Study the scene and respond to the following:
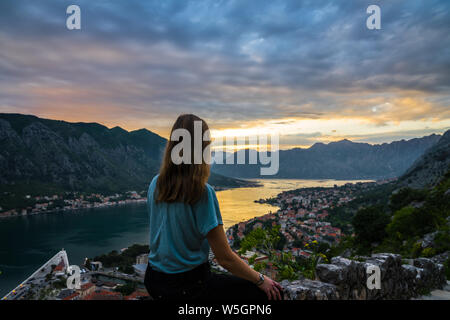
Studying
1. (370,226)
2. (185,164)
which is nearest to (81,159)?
(370,226)

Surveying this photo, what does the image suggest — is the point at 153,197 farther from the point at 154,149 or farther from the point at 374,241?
the point at 154,149

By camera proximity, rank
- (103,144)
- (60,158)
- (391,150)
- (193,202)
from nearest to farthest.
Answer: (193,202), (60,158), (103,144), (391,150)

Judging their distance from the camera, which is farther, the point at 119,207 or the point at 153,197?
the point at 119,207

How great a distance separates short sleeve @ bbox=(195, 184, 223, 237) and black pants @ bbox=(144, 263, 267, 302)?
21 cm

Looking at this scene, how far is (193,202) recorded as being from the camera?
1.04 meters

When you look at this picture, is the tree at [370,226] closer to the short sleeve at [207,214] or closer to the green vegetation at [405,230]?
the green vegetation at [405,230]

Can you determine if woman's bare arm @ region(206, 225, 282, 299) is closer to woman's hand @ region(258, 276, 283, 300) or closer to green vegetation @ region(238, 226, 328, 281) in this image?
woman's hand @ region(258, 276, 283, 300)

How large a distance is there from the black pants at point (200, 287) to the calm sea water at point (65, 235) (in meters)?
20.1

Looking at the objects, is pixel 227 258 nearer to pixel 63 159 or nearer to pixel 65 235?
pixel 65 235

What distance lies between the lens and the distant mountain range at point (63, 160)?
50.1 m

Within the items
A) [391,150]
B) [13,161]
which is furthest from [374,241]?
[391,150]

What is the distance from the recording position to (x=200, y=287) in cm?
111

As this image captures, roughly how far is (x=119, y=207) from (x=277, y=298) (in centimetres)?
5095

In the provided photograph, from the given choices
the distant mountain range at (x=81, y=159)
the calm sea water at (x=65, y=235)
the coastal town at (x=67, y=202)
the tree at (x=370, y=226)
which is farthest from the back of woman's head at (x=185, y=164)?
the coastal town at (x=67, y=202)
